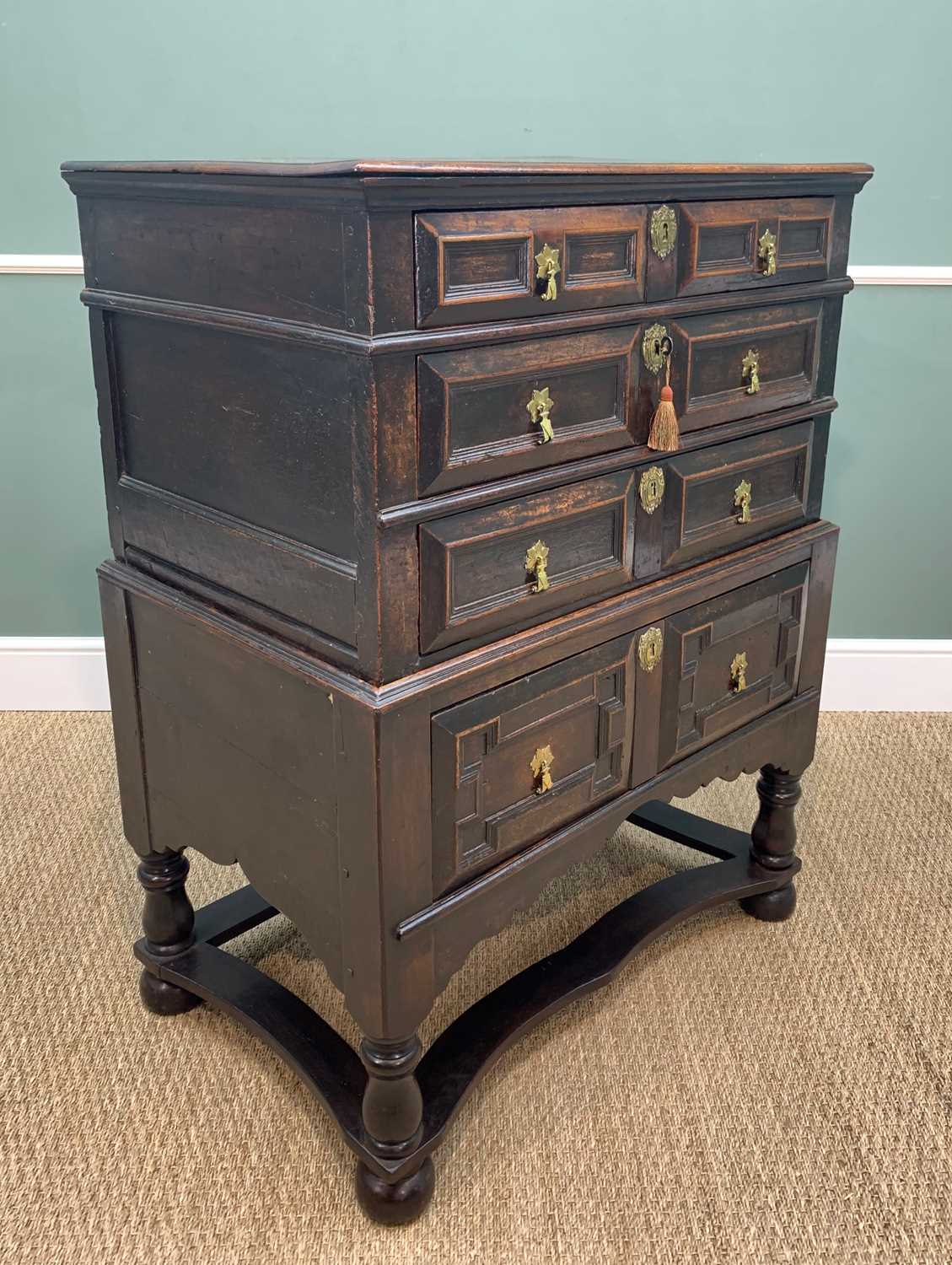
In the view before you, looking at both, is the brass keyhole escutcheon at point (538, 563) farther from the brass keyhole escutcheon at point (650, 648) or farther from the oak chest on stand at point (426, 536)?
the brass keyhole escutcheon at point (650, 648)

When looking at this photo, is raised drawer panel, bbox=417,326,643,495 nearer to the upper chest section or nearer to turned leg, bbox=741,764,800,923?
the upper chest section

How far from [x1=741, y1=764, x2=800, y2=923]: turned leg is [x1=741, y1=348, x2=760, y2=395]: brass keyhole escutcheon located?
68cm

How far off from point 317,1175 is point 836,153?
2.13m

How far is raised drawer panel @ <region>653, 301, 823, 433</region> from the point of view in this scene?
65.1 inches

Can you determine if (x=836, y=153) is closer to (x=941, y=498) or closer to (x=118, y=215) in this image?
(x=941, y=498)

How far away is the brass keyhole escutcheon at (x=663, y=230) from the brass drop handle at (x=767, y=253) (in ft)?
0.66

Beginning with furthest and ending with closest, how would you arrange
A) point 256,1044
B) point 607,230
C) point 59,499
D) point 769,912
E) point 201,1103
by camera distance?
1. point 59,499
2. point 769,912
3. point 256,1044
4. point 201,1103
5. point 607,230

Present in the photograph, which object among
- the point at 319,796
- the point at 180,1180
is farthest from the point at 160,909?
the point at 319,796

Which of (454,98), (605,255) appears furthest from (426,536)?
(454,98)

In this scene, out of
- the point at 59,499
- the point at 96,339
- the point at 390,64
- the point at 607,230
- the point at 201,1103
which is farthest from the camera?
the point at 59,499

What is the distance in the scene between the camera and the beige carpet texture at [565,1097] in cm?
158

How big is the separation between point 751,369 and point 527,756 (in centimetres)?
65

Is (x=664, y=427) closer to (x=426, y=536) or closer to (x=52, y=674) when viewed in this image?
(x=426, y=536)

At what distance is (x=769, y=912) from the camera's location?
7.23 ft
